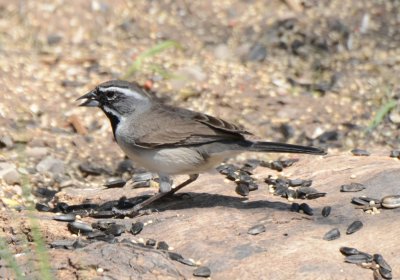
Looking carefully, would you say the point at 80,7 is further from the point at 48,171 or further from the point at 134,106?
the point at 134,106

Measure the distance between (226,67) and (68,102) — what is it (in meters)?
1.98

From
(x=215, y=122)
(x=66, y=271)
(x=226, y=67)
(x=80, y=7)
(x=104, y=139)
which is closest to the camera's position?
(x=66, y=271)

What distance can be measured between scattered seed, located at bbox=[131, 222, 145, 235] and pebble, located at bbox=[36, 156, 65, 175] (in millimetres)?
2279

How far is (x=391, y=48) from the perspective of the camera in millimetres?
11148

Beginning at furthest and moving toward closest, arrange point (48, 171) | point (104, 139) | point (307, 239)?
point (104, 139), point (48, 171), point (307, 239)

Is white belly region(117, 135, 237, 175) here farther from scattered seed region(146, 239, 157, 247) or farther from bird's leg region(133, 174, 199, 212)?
scattered seed region(146, 239, 157, 247)

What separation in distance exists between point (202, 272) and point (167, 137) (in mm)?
1624

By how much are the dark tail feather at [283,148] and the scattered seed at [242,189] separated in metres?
0.55

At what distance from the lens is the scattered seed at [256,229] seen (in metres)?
6.46

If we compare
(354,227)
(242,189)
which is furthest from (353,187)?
(242,189)

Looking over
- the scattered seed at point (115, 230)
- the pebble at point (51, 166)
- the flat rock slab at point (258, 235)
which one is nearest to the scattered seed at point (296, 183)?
the flat rock slab at point (258, 235)

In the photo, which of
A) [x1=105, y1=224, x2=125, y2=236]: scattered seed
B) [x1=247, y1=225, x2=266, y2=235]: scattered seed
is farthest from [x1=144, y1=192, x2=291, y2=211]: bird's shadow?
[x1=105, y1=224, x2=125, y2=236]: scattered seed

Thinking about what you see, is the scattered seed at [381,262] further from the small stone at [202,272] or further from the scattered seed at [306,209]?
the small stone at [202,272]

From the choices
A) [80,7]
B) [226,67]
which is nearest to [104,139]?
[226,67]
